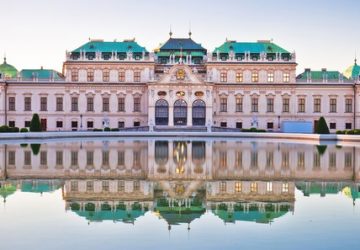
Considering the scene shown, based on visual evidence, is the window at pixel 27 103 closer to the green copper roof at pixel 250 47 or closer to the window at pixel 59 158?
the green copper roof at pixel 250 47

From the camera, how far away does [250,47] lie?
71062mm

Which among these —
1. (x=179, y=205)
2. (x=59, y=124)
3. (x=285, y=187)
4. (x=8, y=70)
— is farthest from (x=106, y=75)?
(x=179, y=205)

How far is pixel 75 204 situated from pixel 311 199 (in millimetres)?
6509

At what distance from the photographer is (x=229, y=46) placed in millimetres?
71250

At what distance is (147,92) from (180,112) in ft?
16.7

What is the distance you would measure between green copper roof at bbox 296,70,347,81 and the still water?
49.4 meters

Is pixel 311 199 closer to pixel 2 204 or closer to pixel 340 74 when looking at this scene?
pixel 2 204

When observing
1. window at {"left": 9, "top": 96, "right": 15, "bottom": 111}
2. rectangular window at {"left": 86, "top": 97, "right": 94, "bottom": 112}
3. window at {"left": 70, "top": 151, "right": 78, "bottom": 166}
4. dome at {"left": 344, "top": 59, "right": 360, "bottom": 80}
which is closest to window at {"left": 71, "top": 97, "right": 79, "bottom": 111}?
rectangular window at {"left": 86, "top": 97, "right": 94, "bottom": 112}

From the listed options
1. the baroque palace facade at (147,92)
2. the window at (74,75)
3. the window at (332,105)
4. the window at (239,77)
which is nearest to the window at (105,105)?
the baroque palace facade at (147,92)

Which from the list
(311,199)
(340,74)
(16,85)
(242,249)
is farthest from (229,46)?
(242,249)

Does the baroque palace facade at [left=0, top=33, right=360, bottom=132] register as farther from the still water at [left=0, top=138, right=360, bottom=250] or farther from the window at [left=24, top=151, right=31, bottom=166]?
the still water at [left=0, top=138, right=360, bottom=250]

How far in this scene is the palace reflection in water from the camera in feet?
44.2

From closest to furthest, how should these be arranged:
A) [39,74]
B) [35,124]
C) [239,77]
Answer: [35,124] → [239,77] → [39,74]

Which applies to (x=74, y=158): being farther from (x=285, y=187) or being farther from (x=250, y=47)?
(x=250, y=47)
